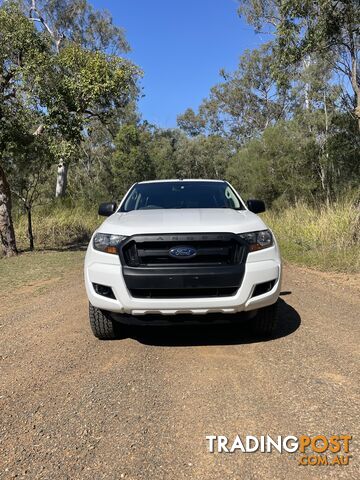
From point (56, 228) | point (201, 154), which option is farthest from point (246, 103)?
point (56, 228)

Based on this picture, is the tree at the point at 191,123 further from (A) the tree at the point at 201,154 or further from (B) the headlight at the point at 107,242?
(B) the headlight at the point at 107,242

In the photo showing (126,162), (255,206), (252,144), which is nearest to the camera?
(255,206)

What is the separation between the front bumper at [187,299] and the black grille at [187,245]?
0.43 ft

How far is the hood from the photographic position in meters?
4.11

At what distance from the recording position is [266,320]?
4477mm

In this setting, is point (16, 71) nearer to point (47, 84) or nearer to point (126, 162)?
point (47, 84)

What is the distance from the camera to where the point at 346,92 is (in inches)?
651

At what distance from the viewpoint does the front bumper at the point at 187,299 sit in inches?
156

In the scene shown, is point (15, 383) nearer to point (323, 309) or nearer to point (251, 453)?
point (251, 453)

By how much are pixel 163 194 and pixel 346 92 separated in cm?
1330

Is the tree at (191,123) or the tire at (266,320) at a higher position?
the tree at (191,123)

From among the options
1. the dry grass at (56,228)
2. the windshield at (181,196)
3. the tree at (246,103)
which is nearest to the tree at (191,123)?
the tree at (246,103)

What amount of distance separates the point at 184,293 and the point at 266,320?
981 mm

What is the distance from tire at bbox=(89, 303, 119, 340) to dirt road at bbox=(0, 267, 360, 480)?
0.11 meters
